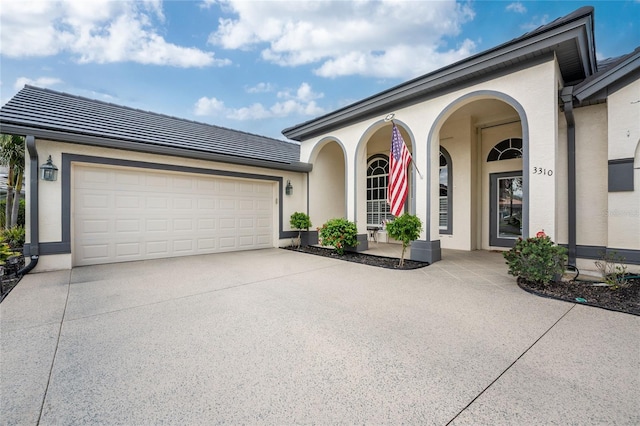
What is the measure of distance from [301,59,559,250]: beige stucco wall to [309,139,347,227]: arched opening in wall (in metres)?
2.00

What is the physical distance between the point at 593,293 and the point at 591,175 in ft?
9.14

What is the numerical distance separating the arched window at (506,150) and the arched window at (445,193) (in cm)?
116

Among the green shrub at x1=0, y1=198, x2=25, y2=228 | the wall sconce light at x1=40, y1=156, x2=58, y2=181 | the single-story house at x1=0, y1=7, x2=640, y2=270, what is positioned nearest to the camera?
the single-story house at x1=0, y1=7, x2=640, y2=270

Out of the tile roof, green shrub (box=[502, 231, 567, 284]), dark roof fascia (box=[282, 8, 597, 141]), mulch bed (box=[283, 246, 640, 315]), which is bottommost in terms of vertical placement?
mulch bed (box=[283, 246, 640, 315])

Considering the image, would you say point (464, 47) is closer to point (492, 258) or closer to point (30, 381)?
point (492, 258)

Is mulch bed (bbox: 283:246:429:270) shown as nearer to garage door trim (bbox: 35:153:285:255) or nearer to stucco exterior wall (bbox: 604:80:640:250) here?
Answer: stucco exterior wall (bbox: 604:80:640:250)

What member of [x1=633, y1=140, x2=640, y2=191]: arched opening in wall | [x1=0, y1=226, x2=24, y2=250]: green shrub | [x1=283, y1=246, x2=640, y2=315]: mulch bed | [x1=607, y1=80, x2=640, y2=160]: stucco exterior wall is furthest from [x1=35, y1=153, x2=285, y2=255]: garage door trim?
[x1=633, y1=140, x2=640, y2=191]: arched opening in wall

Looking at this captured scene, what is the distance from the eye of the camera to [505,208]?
25.8ft

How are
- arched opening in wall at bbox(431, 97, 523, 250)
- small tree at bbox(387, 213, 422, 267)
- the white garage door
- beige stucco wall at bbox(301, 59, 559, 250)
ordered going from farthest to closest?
arched opening in wall at bbox(431, 97, 523, 250)
the white garage door
small tree at bbox(387, 213, 422, 267)
beige stucco wall at bbox(301, 59, 559, 250)

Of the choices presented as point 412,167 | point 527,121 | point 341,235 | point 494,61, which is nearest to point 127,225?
point 341,235

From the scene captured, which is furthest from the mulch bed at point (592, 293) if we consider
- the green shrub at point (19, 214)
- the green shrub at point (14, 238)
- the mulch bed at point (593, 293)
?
the green shrub at point (19, 214)

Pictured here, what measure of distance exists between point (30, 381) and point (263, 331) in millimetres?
1759

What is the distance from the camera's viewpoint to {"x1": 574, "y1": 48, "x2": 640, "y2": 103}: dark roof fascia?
4488 millimetres

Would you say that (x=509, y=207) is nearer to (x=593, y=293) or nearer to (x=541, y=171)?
(x=541, y=171)
